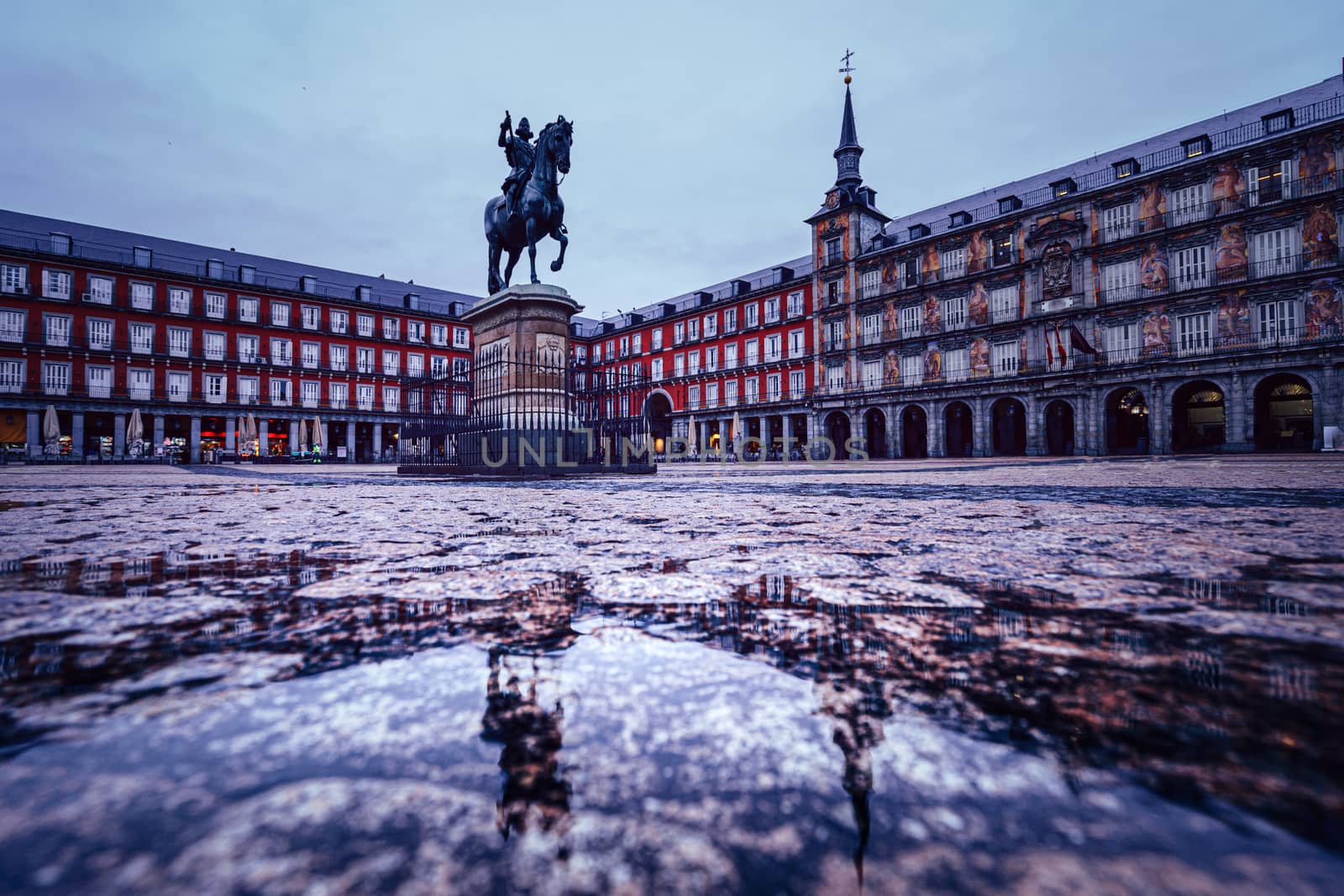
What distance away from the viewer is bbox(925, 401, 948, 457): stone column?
22.7 metres

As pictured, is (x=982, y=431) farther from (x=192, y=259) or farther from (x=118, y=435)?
(x=192, y=259)

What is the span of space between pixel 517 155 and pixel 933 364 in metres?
19.6

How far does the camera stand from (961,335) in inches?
879

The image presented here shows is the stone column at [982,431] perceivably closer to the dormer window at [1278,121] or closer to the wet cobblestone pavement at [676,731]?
the dormer window at [1278,121]

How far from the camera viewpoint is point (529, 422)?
7.22m

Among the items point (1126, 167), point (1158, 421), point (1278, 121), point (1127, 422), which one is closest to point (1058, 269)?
point (1126, 167)

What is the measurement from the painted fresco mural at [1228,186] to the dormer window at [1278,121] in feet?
4.08

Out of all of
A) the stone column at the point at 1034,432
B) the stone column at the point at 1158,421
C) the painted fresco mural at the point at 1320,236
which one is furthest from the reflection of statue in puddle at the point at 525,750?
the painted fresco mural at the point at 1320,236

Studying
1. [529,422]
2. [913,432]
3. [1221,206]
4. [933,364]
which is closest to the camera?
[529,422]

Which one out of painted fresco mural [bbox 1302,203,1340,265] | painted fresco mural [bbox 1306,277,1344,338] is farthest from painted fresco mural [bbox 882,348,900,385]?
painted fresco mural [bbox 1302,203,1340,265]

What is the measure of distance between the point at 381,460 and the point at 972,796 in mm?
31965

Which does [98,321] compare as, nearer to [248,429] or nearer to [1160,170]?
[248,429]

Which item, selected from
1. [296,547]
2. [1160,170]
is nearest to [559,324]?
[296,547]

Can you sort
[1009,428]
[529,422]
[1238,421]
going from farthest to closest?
[1009,428] → [1238,421] → [529,422]
